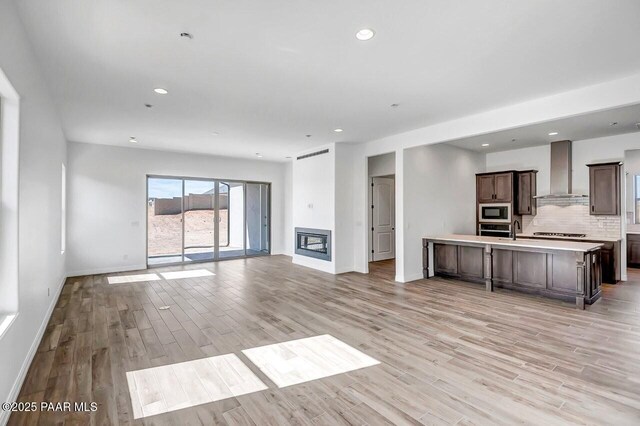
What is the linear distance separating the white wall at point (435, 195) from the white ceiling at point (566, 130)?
0.50 metres

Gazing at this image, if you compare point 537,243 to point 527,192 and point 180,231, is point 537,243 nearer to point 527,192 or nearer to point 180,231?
point 527,192

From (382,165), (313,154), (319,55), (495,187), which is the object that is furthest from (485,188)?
(319,55)

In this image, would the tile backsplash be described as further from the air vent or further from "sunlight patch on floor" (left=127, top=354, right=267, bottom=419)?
"sunlight patch on floor" (left=127, top=354, right=267, bottom=419)

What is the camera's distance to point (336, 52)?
3.03m

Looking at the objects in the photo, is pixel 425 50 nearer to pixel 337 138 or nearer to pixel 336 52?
pixel 336 52

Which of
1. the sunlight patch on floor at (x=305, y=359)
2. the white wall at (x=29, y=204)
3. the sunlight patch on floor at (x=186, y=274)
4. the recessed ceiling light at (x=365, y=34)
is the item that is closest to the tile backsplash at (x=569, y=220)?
the sunlight patch on floor at (x=305, y=359)

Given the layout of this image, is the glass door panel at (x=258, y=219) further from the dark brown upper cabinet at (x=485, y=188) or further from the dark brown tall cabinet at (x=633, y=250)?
the dark brown tall cabinet at (x=633, y=250)

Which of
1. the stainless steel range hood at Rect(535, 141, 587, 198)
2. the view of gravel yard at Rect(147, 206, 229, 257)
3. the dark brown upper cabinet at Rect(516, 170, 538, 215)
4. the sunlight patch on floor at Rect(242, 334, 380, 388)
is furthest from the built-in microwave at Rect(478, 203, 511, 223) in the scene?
the view of gravel yard at Rect(147, 206, 229, 257)

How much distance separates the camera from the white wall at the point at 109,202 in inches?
270

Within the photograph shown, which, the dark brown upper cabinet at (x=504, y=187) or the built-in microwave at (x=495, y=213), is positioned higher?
the dark brown upper cabinet at (x=504, y=187)

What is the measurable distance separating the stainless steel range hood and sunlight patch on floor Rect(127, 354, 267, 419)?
7.59 m

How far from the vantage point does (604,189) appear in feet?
21.5

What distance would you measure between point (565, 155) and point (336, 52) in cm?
661

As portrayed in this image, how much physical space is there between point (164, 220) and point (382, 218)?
582 centimetres
